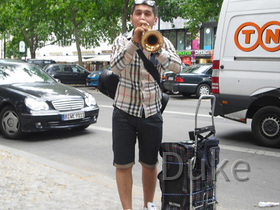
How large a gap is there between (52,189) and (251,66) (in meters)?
4.12

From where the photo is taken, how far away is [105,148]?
691 cm

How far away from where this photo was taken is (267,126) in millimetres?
6883

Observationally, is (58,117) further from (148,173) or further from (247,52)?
(148,173)

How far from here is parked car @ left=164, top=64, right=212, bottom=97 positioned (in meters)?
16.8

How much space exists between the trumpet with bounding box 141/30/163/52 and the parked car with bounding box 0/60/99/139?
503 centimetres

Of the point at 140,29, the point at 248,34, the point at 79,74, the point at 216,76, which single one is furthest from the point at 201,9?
the point at 140,29

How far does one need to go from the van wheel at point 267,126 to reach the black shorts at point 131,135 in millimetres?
4204


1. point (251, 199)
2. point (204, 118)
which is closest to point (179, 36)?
point (204, 118)

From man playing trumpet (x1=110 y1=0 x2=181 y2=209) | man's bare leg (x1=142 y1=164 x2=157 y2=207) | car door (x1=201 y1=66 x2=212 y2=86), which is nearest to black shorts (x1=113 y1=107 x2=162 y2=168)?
man playing trumpet (x1=110 y1=0 x2=181 y2=209)

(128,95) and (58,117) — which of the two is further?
(58,117)

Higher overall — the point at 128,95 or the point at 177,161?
the point at 128,95

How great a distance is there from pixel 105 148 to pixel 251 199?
3170 millimetres

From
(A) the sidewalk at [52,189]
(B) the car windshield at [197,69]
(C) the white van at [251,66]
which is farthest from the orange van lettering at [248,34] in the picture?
(B) the car windshield at [197,69]

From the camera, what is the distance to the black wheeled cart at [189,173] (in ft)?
9.17
